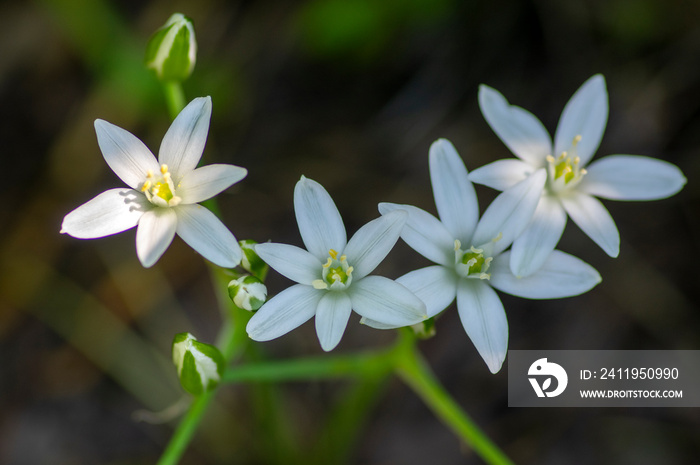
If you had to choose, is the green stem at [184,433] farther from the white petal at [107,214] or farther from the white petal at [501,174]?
the white petal at [501,174]

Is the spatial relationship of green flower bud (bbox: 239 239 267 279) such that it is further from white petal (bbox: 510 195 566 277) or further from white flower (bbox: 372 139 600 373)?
white petal (bbox: 510 195 566 277)

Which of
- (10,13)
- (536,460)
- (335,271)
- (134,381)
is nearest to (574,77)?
(536,460)

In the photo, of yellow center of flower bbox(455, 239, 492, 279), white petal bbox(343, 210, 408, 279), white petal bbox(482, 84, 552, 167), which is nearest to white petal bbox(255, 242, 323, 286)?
white petal bbox(343, 210, 408, 279)

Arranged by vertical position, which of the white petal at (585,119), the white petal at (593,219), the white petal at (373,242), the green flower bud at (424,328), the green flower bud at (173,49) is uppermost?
the white petal at (585,119)

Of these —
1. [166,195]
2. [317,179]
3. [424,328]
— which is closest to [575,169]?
[424,328]

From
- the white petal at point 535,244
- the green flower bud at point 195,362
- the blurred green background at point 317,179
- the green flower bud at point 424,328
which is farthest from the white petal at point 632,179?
the green flower bud at point 195,362

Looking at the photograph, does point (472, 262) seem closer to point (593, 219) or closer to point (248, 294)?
point (593, 219)

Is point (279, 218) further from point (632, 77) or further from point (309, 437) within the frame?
point (632, 77)
